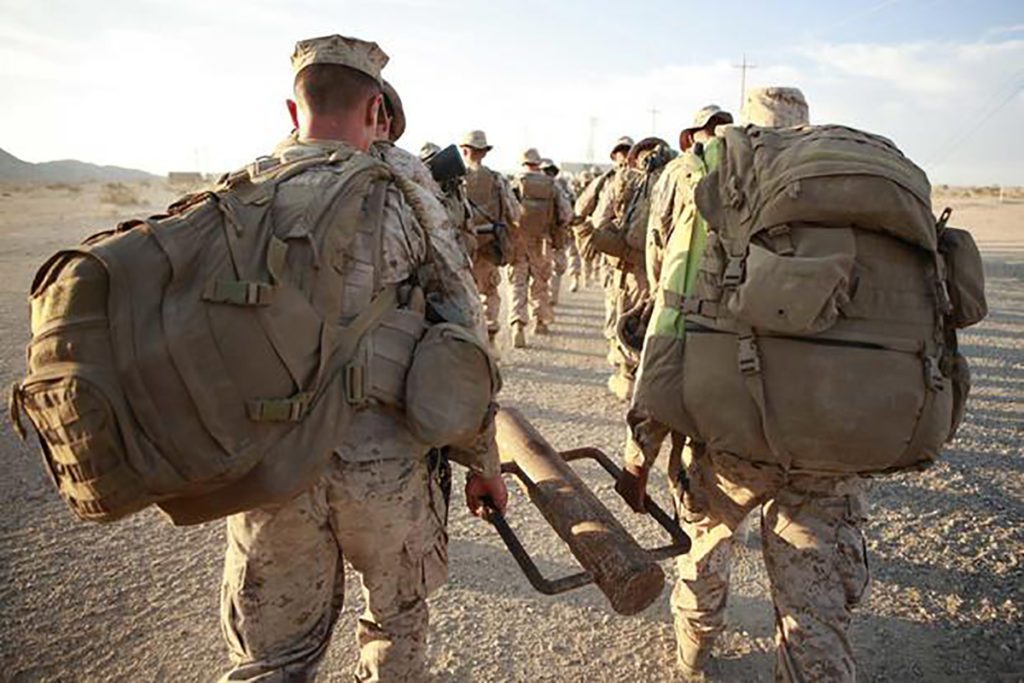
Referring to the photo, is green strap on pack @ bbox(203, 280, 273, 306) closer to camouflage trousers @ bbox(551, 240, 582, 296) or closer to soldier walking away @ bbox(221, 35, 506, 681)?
soldier walking away @ bbox(221, 35, 506, 681)

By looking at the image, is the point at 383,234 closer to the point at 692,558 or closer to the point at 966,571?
the point at 692,558

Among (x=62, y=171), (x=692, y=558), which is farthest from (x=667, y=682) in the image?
(x=62, y=171)

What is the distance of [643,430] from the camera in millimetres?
2279

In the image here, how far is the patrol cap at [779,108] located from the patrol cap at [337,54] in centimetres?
136

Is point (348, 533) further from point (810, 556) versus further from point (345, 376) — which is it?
point (810, 556)

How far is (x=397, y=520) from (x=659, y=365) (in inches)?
37.2

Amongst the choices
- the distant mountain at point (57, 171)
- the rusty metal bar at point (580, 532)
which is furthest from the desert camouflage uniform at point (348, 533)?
the distant mountain at point (57, 171)

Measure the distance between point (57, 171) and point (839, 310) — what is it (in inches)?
6666

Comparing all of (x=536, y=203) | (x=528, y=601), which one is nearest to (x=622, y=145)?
(x=536, y=203)

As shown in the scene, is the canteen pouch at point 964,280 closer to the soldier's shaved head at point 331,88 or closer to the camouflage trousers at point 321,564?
the camouflage trousers at point 321,564

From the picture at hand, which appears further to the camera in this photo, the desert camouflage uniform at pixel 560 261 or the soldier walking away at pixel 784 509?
the desert camouflage uniform at pixel 560 261

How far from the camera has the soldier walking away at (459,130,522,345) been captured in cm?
652

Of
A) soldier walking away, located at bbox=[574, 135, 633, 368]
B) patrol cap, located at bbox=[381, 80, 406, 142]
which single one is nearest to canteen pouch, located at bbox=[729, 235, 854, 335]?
patrol cap, located at bbox=[381, 80, 406, 142]

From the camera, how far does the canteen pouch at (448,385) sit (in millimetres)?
1816
